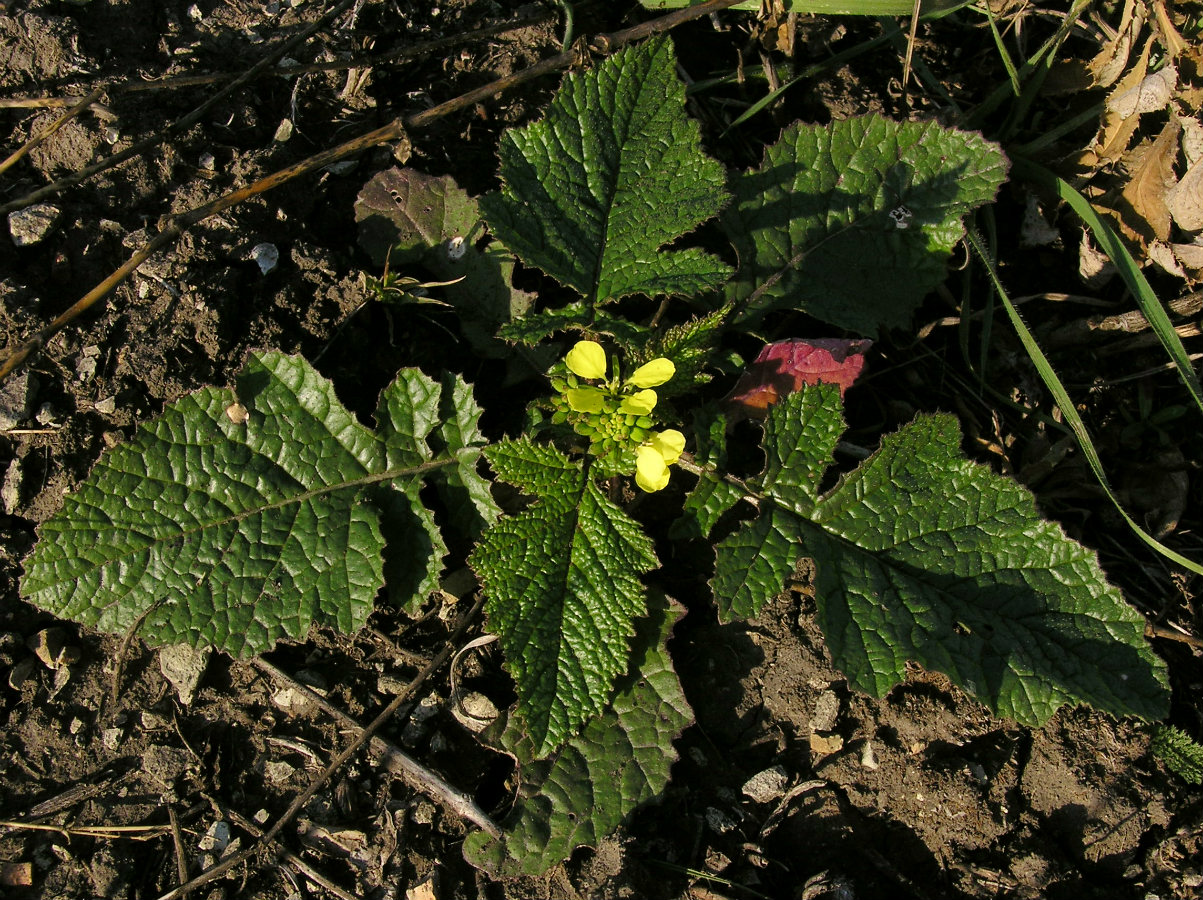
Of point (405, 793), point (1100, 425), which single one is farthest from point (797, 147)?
point (405, 793)

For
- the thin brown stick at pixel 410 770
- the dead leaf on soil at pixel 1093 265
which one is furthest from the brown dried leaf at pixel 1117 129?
the thin brown stick at pixel 410 770

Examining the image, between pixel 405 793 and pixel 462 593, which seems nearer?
pixel 405 793

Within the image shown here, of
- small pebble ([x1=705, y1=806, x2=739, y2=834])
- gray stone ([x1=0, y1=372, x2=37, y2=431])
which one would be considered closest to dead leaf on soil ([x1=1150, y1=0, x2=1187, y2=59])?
small pebble ([x1=705, y1=806, x2=739, y2=834])

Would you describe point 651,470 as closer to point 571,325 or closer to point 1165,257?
point 571,325

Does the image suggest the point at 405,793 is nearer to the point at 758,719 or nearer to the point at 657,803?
the point at 657,803

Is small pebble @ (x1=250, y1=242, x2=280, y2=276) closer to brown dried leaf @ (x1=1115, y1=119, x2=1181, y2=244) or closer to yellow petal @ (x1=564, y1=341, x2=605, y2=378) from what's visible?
yellow petal @ (x1=564, y1=341, x2=605, y2=378)
